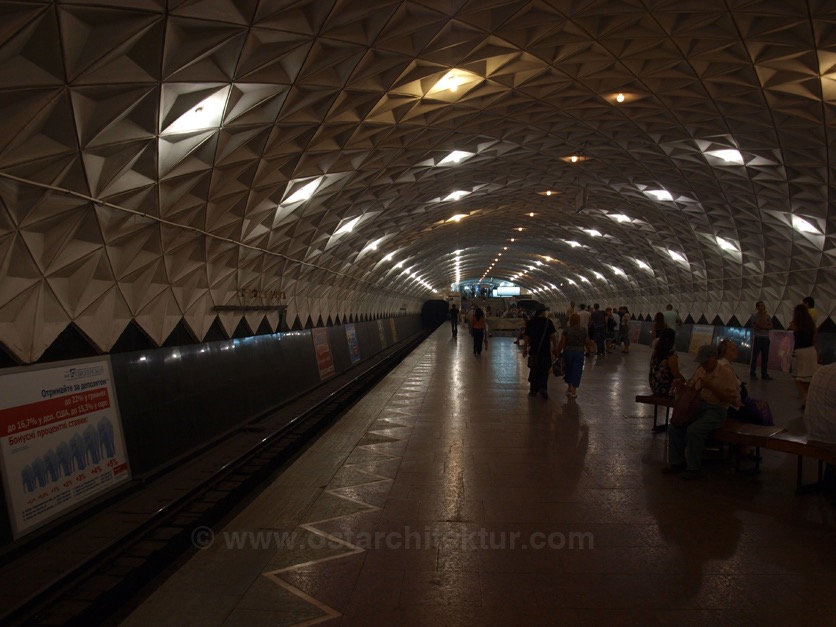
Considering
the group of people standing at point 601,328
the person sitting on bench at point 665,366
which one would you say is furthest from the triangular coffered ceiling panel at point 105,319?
the group of people standing at point 601,328

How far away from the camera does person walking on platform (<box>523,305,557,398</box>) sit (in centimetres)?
1148

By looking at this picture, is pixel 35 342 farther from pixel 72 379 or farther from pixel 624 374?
pixel 624 374

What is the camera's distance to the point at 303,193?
13773 millimetres

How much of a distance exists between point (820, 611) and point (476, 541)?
91.0 inches

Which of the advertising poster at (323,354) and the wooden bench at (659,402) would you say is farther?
the advertising poster at (323,354)

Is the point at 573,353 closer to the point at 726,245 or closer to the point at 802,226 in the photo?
the point at 802,226

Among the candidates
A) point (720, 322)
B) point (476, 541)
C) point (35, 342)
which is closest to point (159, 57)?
point (35, 342)

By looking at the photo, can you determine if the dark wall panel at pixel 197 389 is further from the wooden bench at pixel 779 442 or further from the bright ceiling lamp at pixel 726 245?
the bright ceiling lamp at pixel 726 245

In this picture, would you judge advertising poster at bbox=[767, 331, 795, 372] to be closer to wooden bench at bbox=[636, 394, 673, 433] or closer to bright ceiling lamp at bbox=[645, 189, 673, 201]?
bright ceiling lamp at bbox=[645, 189, 673, 201]

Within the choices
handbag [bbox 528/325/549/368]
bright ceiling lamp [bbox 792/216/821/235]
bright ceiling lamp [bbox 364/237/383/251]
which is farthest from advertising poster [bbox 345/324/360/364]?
bright ceiling lamp [bbox 792/216/821/235]

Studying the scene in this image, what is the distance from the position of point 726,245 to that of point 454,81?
17.0 metres

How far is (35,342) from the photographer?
7.33m

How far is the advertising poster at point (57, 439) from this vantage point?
237 inches

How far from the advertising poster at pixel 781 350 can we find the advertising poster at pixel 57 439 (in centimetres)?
1865
